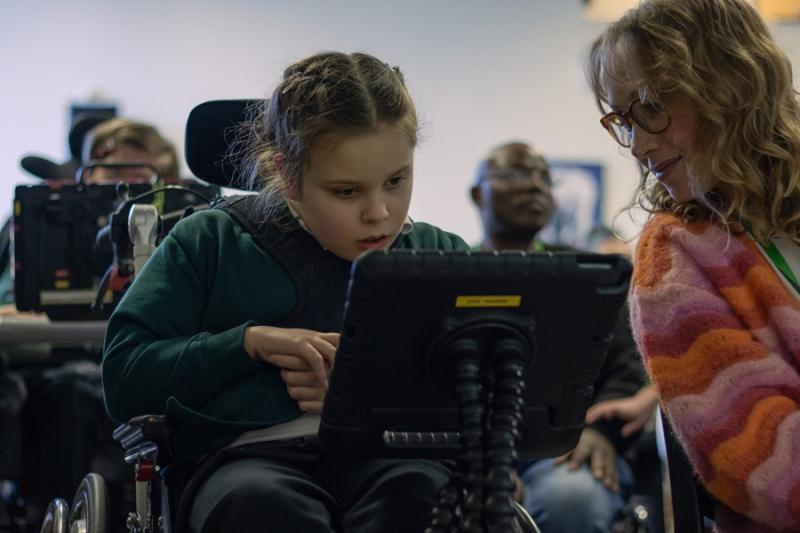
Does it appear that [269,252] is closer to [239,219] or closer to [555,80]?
[239,219]

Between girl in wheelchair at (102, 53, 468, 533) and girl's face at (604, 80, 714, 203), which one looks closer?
girl in wheelchair at (102, 53, 468, 533)

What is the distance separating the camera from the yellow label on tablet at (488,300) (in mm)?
1117

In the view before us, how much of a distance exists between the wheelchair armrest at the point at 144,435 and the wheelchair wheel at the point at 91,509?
0.36 ft

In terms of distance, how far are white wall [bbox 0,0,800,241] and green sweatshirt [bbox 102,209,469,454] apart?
3.78 meters

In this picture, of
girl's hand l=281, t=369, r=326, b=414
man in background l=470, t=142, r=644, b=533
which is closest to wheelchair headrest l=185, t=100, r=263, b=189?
girl's hand l=281, t=369, r=326, b=414

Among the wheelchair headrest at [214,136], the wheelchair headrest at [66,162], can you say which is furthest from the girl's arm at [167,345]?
the wheelchair headrest at [66,162]

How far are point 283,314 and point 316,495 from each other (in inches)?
10.8

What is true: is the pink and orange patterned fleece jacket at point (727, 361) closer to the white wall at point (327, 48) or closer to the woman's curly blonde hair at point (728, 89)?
the woman's curly blonde hair at point (728, 89)

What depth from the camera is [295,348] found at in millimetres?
1357

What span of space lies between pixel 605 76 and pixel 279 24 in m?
4.32

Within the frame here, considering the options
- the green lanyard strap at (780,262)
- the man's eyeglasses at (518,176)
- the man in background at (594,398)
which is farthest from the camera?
the man's eyeglasses at (518,176)

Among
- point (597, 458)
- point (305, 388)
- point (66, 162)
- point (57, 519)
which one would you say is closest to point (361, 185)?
point (305, 388)

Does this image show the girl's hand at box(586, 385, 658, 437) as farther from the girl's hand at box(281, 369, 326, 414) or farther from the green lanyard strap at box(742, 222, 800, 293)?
the girl's hand at box(281, 369, 326, 414)

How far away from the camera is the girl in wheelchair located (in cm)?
134
